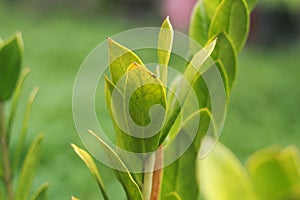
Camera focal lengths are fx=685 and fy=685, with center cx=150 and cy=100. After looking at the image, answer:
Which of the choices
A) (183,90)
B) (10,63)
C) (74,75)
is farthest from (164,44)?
(74,75)

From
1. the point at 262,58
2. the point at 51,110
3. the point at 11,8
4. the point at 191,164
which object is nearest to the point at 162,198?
the point at 191,164

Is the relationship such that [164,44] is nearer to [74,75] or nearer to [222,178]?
[222,178]

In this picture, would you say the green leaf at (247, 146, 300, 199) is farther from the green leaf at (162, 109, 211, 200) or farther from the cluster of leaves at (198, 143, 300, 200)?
the green leaf at (162, 109, 211, 200)

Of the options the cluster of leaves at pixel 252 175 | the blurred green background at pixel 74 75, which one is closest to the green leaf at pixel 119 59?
the cluster of leaves at pixel 252 175

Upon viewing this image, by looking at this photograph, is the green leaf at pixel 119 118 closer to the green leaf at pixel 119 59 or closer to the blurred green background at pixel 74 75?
the green leaf at pixel 119 59

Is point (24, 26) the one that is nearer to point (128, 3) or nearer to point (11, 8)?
point (11, 8)

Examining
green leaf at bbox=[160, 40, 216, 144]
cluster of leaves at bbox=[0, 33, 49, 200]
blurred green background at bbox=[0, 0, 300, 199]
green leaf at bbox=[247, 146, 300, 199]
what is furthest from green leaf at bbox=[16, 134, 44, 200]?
blurred green background at bbox=[0, 0, 300, 199]
